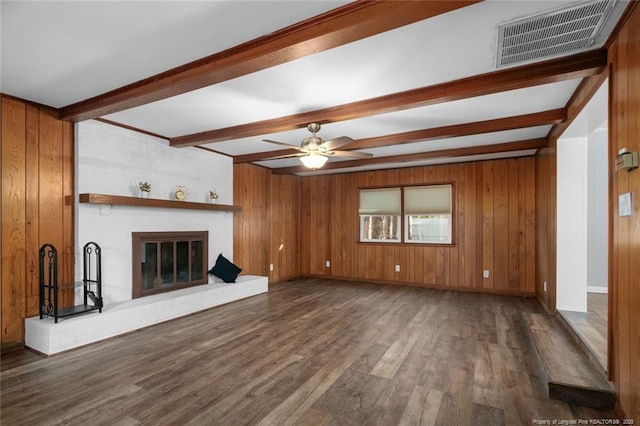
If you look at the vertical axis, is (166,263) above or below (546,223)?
below

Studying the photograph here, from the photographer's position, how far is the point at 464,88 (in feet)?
8.95

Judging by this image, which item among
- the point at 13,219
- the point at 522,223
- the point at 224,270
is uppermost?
the point at 13,219

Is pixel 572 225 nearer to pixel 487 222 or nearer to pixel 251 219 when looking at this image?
pixel 487 222

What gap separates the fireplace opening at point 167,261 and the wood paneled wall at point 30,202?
77 centimetres

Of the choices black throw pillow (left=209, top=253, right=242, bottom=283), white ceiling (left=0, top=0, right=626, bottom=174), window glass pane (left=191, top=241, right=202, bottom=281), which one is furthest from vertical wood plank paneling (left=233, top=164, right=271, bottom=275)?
white ceiling (left=0, top=0, right=626, bottom=174)

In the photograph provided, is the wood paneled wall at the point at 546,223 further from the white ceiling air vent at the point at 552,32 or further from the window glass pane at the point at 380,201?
the window glass pane at the point at 380,201

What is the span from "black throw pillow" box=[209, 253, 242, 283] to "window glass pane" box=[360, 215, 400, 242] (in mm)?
2975

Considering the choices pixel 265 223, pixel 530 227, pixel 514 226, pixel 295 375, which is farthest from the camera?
pixel 265 223

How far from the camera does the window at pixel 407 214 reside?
248 inches

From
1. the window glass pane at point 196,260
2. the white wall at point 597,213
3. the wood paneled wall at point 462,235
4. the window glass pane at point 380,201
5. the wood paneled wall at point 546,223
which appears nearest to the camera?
the wood paneled wall at point 546,223

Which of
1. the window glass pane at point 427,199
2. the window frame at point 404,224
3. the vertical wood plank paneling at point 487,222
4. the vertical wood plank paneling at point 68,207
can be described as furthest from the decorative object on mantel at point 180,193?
the vertical wood plank paneling at point 487,222

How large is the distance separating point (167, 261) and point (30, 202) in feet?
5.86

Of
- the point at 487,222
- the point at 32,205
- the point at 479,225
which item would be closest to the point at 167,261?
the point at 32,205

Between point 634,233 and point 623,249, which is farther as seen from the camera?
point 623,249
